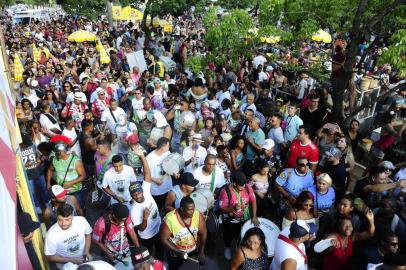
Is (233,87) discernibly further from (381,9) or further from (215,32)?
(381,9)

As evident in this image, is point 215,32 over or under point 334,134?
over

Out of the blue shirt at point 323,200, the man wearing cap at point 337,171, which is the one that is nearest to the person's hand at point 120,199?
the blue shirt at point 323,200

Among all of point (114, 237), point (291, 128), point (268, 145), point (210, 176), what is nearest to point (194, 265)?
point (114, 237)

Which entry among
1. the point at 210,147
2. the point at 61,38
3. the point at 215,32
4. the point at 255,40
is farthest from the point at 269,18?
the point at 61,38

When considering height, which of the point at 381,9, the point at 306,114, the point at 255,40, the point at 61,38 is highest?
the point at 381,9

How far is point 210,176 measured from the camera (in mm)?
5227

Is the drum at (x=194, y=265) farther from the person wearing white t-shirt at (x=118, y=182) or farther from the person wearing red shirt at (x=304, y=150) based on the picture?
the person wearing red shirt at (x=304, y=150)

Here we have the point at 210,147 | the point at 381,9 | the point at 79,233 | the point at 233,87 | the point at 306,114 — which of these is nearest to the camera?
the point at 79,233

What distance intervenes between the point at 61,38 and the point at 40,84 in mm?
12636

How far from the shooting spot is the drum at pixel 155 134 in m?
6.44

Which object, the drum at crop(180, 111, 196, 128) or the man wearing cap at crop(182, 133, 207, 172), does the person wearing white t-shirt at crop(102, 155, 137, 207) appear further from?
the drum at crop(180, 111, 196, 128)

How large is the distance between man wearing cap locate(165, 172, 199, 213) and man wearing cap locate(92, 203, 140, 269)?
0.70 m

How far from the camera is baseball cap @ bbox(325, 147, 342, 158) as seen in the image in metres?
5.62

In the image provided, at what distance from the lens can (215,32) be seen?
22.1 ft
